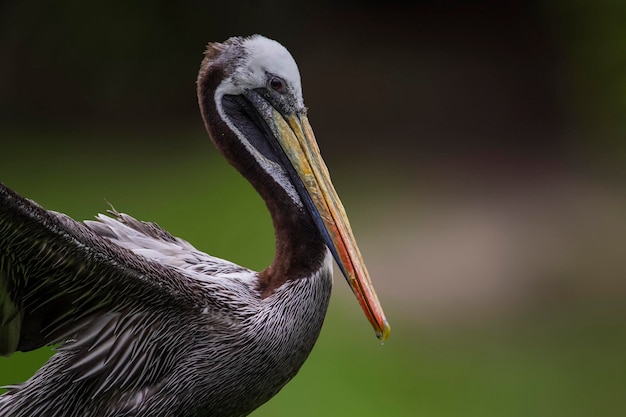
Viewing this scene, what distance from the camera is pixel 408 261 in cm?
520

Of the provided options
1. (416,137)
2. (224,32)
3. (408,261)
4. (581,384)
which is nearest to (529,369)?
(581,384)

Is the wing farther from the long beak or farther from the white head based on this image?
the white head

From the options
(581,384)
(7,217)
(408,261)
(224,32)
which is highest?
(7,217)

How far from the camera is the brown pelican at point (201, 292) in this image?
2018mm

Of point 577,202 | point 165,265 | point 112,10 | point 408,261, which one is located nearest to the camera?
point 165,265

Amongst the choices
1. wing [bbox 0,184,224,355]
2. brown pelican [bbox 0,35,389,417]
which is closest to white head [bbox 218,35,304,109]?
brown pelican [bbox 0,35,389,417]

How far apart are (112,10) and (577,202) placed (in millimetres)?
2942

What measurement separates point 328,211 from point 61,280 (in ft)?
1.92

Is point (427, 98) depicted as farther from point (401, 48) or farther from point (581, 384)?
Result: point (581, 384)

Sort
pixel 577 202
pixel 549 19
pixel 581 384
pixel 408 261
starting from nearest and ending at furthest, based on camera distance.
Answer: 1. pixel 581 384
2. pixel 408 261
3. pixel 577 202
4. pixel 549 19

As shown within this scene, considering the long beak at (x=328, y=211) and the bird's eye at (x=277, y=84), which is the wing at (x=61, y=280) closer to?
the long beak at (x=328, y=211)

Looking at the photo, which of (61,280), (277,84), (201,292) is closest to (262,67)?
(277,84)

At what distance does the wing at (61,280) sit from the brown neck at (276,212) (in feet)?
0.61

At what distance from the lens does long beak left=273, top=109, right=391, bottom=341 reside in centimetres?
222
